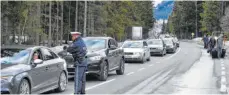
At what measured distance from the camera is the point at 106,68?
17.2m

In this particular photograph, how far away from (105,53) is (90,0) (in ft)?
139

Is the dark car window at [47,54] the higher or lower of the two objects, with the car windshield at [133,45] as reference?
higher

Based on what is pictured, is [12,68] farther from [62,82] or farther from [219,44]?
[219,44]

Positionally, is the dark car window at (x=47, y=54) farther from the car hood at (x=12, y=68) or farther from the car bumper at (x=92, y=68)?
the car bumper at (x=92, y=68)

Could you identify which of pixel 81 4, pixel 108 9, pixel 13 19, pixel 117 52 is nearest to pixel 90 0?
pixel 81 4

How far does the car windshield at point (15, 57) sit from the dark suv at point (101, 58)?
448 cm

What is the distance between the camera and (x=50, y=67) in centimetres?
1219

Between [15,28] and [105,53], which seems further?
[15,28]

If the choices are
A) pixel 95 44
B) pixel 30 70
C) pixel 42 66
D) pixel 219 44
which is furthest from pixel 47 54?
pixel 219 44

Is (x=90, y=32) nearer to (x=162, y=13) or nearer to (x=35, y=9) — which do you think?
(x=162, y=13)

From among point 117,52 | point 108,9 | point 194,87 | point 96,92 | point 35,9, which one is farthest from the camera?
point 108,9

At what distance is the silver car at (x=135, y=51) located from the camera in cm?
2864

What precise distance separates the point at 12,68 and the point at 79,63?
→ 179cm

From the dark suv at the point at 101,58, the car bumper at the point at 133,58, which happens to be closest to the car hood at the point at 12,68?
the dark suv at the point at 101,58
